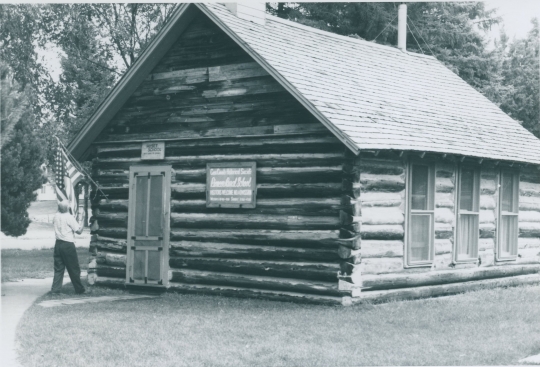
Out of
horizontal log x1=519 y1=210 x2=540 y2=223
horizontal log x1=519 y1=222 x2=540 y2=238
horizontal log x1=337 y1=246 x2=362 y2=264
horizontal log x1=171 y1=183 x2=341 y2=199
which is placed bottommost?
horizontal log x1=337 y1=246 x2=362 y2=264

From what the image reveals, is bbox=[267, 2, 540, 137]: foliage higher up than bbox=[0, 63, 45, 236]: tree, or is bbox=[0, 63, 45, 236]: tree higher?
bbox=[267, 2, 540, 137]: foliage

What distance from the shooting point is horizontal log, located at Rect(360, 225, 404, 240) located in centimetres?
1428

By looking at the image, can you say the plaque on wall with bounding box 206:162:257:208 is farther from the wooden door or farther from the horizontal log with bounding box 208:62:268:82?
the horizontal log with bounding box 208:62:268:82

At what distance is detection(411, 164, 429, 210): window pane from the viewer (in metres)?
15.6

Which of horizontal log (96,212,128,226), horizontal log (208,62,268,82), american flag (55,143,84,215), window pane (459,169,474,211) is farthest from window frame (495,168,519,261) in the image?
american flag (55,143,84,215)

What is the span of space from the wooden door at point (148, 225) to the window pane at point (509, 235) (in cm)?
747

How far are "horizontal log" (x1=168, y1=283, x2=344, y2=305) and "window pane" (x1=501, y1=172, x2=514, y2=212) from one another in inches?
241

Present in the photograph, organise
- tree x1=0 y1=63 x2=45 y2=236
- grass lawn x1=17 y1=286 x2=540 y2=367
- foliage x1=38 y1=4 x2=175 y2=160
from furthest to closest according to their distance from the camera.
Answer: foliage x1=38 y1=4 x2=175 y2=160
tree x1=0 y1=63 x2=45 y2=236
grass lawn x1=17 y1=286 x2=540 y2=367

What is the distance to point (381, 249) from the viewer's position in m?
14.6

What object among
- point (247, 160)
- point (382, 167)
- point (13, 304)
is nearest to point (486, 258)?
point (382, 167)

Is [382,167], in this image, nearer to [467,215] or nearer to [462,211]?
[462,211]

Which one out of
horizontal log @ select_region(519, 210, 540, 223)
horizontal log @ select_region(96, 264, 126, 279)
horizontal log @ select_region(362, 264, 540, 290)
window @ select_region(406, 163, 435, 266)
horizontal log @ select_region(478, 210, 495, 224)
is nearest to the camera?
horizontal log @ select_region(362, 264, 540, 290)

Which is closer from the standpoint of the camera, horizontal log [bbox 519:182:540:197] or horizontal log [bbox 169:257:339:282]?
horizontal log [bbox 169:257:339:282]

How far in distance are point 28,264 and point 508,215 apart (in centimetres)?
1361
